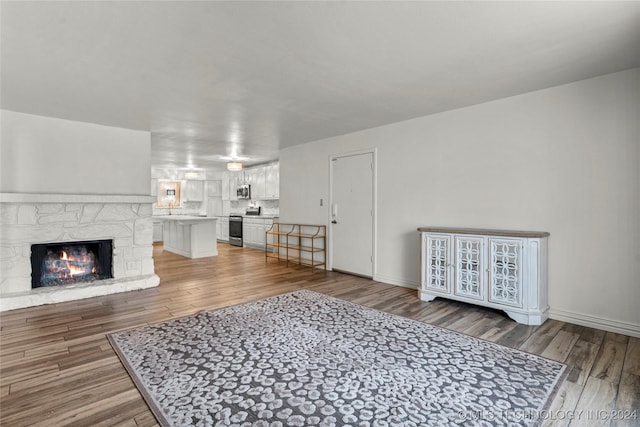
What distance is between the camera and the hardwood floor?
6.35 feet

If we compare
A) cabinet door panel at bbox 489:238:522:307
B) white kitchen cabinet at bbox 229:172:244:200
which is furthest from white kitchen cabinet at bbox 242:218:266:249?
cabinet door panel at bbox 489:238:522:307

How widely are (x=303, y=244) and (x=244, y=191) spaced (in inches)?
154

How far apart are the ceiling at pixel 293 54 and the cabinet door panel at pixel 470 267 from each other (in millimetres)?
1657

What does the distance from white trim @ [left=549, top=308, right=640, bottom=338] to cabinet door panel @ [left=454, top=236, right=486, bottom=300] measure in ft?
2.43

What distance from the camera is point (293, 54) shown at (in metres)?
2.59

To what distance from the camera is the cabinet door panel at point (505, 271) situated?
3.33 metres

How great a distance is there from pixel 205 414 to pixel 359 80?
9.67 ft

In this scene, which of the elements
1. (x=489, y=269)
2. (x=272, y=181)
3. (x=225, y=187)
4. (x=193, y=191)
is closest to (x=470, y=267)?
(x=489, y=269)

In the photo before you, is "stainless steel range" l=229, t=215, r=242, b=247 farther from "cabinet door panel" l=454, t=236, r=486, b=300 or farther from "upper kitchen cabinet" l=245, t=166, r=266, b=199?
"cabinet door panel" l=454, t=236, r=486, b=300

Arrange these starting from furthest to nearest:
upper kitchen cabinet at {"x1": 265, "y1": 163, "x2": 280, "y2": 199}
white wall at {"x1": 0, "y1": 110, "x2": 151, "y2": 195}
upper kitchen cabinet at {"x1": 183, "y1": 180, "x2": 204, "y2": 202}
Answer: upper kitchen cabinet at {"x1": 183, "y1": 180, "x2": 204, "y2": 202} < upper kitchen cabinet at {"x1": 265, "y1": 163, "x2": 280, "y2": 199} < white wall at {"x1": 0, "y1": 110, "x2": 151, "y2": 195}

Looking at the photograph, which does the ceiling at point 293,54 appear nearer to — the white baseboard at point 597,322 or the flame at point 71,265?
the flame at point 71,265

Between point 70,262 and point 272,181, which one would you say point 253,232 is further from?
point 70,262

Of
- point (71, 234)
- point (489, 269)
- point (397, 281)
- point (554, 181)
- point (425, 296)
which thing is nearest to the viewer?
point (554, 181)

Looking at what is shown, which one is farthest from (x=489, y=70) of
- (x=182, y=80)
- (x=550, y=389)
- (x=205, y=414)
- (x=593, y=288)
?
(x=205, y=414)
